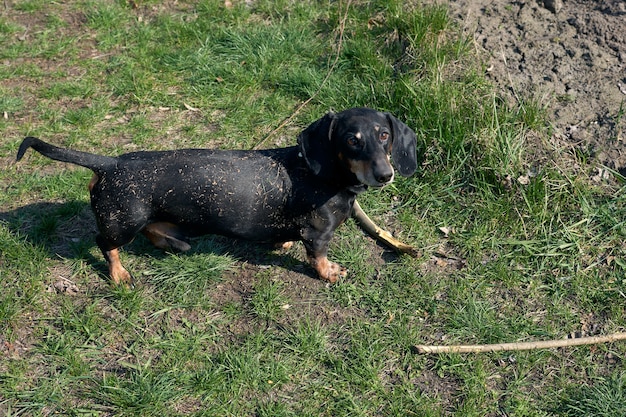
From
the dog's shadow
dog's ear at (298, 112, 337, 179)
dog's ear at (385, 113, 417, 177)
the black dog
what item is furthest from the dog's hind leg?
dog's ear at (385, 113, 417, 177)

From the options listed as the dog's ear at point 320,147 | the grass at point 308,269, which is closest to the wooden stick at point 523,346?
the grass at point 308,269

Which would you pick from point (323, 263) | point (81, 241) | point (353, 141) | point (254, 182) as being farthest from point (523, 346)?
point (81, 241)

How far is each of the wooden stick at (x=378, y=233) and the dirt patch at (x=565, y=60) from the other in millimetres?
1517

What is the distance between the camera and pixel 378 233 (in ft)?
15.3

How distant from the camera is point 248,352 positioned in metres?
3.98

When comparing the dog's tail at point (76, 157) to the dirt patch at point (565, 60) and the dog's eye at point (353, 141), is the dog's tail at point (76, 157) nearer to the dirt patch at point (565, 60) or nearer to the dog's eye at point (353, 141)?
the dog's eye at point (353, 141)

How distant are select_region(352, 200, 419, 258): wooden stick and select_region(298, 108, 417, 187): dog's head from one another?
648mm

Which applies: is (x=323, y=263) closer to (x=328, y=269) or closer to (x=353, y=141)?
(x=328, y=269)

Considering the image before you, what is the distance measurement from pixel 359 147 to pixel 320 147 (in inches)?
10.9

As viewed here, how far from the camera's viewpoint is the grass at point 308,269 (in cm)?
382

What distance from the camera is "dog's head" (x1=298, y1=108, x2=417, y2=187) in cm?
376

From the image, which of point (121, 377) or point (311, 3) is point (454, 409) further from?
point (311, 3)

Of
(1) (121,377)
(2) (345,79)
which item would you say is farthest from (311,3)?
(1) (121,377)

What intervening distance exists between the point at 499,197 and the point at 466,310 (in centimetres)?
105
